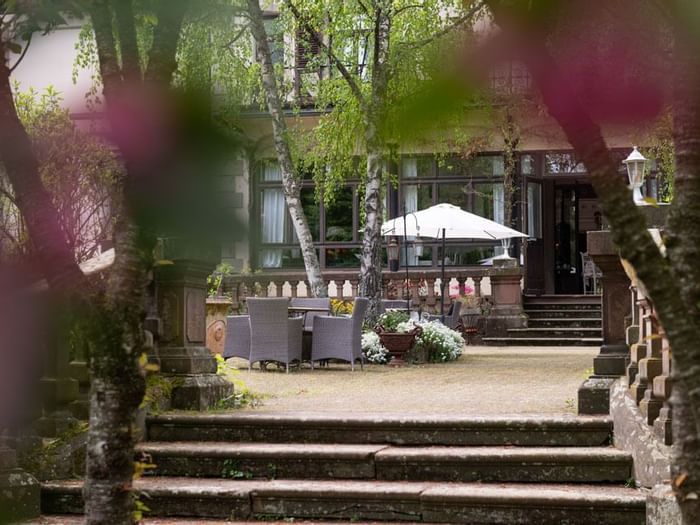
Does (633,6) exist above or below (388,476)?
above

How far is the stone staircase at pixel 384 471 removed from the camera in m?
5.61

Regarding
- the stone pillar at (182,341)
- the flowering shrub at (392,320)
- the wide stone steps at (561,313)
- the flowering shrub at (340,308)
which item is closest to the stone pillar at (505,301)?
the wide stone steps at (561,313)

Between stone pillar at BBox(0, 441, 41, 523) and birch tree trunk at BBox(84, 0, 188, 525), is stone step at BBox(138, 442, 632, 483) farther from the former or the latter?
birch tree trunk at BBox(84, 0, 188, 525)

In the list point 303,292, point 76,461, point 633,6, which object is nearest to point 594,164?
point 633,6

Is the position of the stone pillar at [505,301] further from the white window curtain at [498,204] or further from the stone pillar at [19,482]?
the stone pillar at [19,482]

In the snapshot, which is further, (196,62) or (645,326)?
(645,326)

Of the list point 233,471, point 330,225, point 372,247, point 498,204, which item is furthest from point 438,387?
point 330,225

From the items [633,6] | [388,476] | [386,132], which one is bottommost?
[388,476]

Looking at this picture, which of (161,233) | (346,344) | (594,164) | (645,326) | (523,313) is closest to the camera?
(161,233)

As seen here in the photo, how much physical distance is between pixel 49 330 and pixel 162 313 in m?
6.54

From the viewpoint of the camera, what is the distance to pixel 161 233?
44.6 inches

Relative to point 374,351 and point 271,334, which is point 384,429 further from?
point 374,351

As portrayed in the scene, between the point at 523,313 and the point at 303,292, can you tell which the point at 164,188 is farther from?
the point at 303,292

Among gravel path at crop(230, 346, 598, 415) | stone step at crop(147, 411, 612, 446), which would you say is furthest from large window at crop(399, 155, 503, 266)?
stone step at crop(147, 411, 612, 446)
